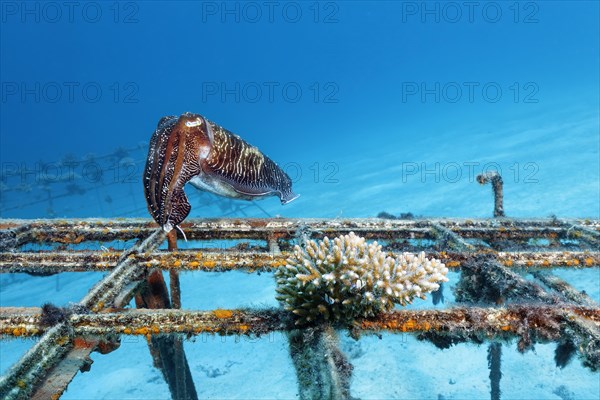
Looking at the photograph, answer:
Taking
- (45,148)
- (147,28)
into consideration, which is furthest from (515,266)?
(147,28)

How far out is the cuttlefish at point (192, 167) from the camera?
11.9ft

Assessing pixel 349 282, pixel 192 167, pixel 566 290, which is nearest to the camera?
pixel 349 282

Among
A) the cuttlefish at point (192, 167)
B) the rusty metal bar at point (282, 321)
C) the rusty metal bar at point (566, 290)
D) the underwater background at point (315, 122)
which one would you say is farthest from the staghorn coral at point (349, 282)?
the underwater background at point (315, 122)

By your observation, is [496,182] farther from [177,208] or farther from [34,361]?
[34,361]

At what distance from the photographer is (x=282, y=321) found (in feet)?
8.49

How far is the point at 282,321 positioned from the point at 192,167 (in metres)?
2.00

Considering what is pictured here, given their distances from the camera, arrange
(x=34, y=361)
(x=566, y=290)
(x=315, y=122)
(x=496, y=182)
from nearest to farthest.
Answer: (x=34, y=361)
(x=566, y=290)
(x=496, y=182)
(x=315, y=122)

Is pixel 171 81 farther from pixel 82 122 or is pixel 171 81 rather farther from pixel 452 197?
pixel 452 197

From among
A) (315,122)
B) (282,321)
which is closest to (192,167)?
(282,321)

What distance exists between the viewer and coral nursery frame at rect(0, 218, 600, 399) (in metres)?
2.44

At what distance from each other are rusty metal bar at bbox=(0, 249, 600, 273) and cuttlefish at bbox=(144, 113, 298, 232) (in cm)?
38

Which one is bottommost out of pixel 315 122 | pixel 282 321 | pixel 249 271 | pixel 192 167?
pixel 282 321

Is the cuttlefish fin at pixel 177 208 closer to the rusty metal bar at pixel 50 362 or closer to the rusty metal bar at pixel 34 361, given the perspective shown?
the rusty metal bar at pixel 50 362

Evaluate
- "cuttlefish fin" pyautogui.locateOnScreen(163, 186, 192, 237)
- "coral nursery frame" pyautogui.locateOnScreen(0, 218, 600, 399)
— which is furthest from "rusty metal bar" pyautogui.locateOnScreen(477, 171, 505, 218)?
"cuttlefish fin" pyautogui.locateOnScreen(163, 186, 192, 237)
